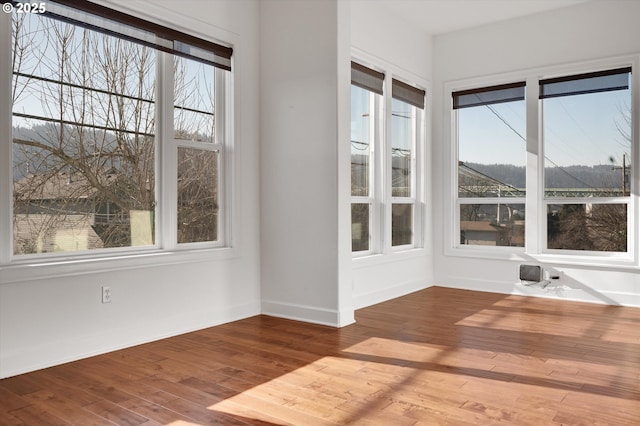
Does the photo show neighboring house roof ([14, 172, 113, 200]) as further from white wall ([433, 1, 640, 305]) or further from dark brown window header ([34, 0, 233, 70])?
white wall ([433, 1, 640, 305])

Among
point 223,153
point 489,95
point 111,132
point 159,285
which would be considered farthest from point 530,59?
point 159,285

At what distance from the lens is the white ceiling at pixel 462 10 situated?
17.7 feet

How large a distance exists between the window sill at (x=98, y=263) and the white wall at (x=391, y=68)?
165 centimetres

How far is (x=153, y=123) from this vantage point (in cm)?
401

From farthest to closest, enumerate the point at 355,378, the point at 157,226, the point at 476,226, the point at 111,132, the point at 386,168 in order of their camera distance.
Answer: the point at 476,226 → the point at 386,168 → the point at 157,226 → the point at 111,132 → the point at 355,378

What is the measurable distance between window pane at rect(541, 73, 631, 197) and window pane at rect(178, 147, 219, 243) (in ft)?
12.2

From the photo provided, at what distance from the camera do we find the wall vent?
5703 millimetres

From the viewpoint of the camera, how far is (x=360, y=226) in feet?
17.7

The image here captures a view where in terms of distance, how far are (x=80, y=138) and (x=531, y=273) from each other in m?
4.71

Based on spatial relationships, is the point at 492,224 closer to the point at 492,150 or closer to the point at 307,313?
the point at 492,150

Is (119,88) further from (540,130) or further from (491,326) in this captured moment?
(540,130)

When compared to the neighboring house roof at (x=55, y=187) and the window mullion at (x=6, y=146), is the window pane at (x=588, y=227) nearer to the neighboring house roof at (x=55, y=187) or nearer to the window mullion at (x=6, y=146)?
the neighboring house roof at (x=55, y=187)

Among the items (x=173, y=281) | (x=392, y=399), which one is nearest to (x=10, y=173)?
(x=173, y=281)

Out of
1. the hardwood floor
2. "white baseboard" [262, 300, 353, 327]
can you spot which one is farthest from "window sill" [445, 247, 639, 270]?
"white baseboard" [262, 300, 353, 327]
